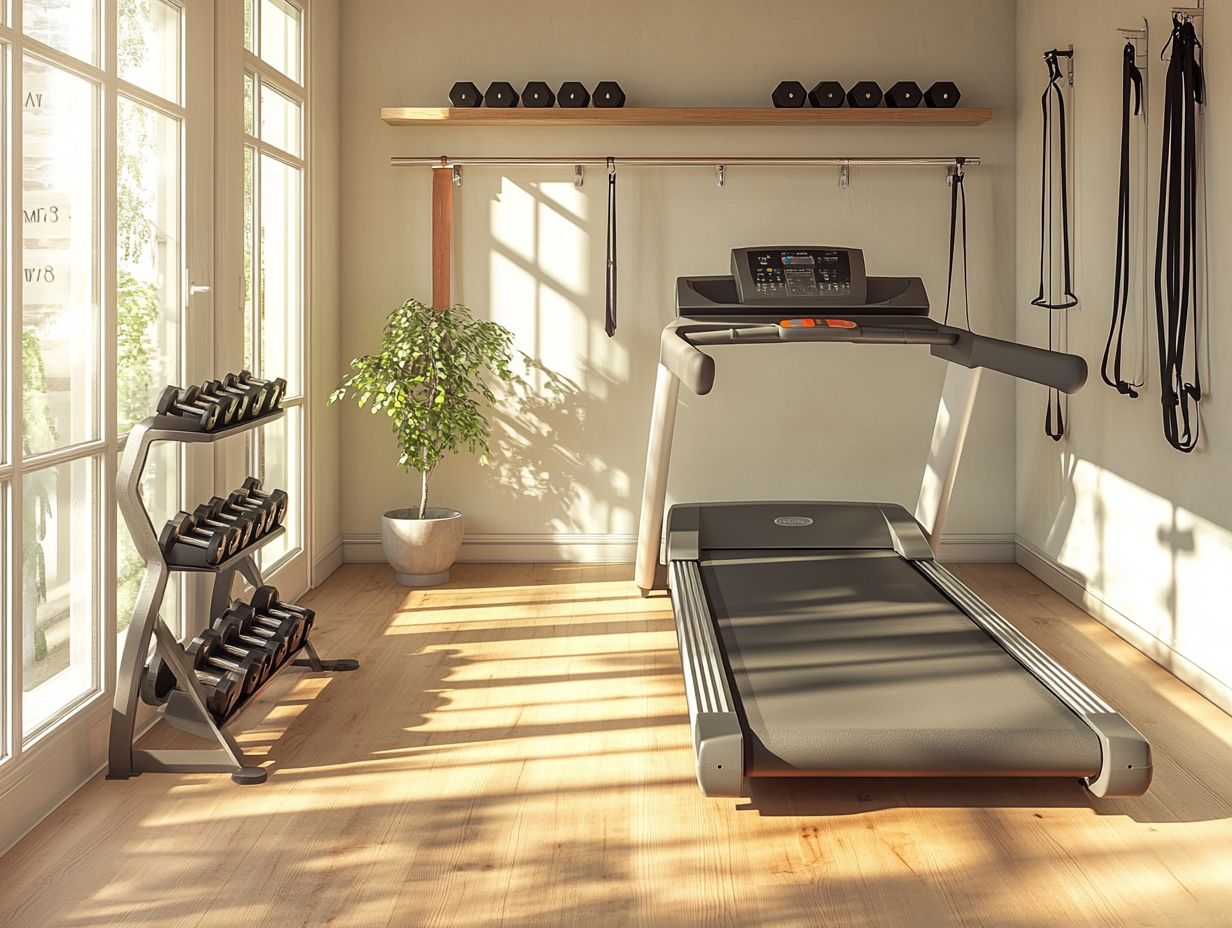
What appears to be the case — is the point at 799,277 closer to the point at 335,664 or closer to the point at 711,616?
the point at 711,616

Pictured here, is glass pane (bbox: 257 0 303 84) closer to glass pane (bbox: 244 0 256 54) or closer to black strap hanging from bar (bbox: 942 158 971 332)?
glass pane (bbox: 244 0 256 54)

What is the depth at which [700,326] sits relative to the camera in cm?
386

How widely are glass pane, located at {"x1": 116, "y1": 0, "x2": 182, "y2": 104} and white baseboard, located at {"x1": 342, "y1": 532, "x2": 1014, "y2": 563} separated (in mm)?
2569

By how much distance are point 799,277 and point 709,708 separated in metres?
1.85

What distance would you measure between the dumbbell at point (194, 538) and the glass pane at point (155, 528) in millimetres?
262

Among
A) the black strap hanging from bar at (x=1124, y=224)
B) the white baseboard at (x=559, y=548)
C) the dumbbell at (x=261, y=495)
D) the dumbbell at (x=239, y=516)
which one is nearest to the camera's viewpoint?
the dumbbell at (x=239, y=516)

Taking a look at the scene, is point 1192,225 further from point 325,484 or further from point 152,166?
point 325,484

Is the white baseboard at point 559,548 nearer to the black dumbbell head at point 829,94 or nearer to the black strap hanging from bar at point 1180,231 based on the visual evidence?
the black strap hanging from bar at point 1180,231

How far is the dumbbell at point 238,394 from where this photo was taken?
9.94 ft

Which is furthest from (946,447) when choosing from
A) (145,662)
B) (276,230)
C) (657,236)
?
(145,662)

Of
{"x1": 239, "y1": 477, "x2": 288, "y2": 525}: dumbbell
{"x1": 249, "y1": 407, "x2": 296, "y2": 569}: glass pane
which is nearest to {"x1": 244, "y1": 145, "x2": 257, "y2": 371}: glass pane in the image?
{"x1": 249, "y1": 407, "x2": 296, "y2": 569}: glass pane

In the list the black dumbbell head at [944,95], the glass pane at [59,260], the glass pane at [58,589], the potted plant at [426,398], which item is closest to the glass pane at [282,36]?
the potted plant at [426,398]

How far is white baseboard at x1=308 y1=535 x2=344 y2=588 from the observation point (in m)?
4.99

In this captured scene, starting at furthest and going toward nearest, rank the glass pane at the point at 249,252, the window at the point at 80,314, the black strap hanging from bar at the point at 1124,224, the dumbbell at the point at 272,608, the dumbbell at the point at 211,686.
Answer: the glass pane at the point at 249,252 < the black strap hanging from bar at the point at 1124,224 < the dumbbell at the point at 272,608 < the dumbbell at the point at 211,686 < the window at the point at 80,314
